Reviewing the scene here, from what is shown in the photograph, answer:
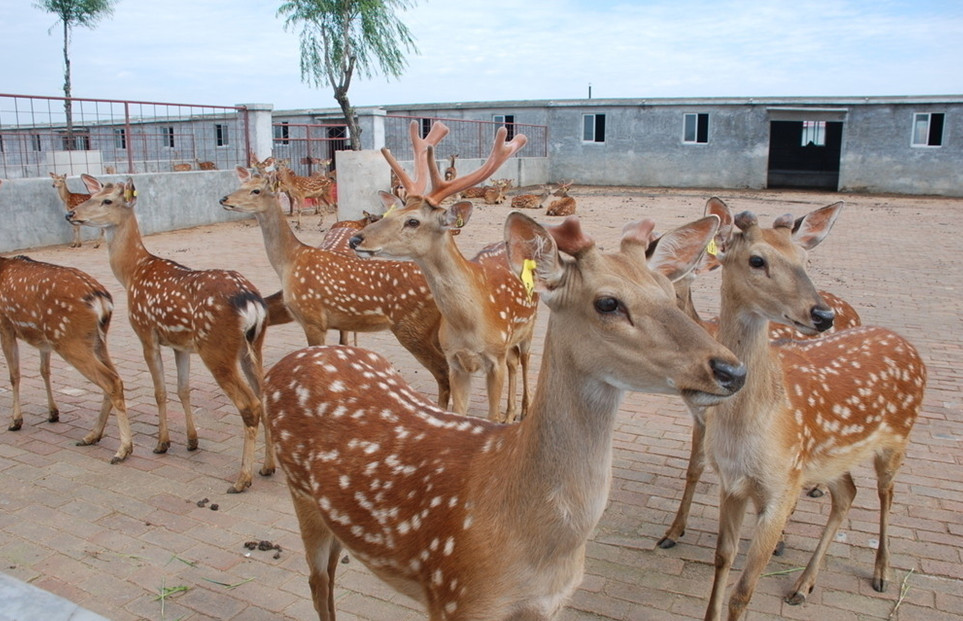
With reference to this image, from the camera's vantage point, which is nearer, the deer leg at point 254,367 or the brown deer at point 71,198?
the deer leg at point 254,367

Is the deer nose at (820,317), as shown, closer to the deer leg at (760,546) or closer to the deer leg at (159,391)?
the deer leg at (760,546)

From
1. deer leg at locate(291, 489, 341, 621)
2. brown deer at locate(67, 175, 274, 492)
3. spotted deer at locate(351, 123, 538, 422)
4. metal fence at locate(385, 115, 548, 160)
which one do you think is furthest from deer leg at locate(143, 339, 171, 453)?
metal fence at locate(385, 115, 548, 160)

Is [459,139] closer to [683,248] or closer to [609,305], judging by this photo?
[683,248]

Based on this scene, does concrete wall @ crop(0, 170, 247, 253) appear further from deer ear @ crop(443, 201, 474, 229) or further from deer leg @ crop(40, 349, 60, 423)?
deer ear @ crop(443, 201, 474, 229)

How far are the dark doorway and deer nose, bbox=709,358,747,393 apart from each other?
35.6 m

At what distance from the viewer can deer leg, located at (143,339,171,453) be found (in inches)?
217

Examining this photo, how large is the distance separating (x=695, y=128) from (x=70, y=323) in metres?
30.5

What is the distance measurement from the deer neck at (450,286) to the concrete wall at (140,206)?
436 inches

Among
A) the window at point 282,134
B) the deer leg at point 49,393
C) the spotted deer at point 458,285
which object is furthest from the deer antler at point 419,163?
the window at point 282,134

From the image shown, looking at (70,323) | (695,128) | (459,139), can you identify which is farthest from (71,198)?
(695,128)

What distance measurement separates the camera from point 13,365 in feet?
19.9

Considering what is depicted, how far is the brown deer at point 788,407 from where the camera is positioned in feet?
11.4

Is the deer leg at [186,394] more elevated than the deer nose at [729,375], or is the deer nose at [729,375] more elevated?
the deer nose at [729,375]

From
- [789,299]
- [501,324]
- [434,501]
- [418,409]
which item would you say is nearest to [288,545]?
[418,409]
